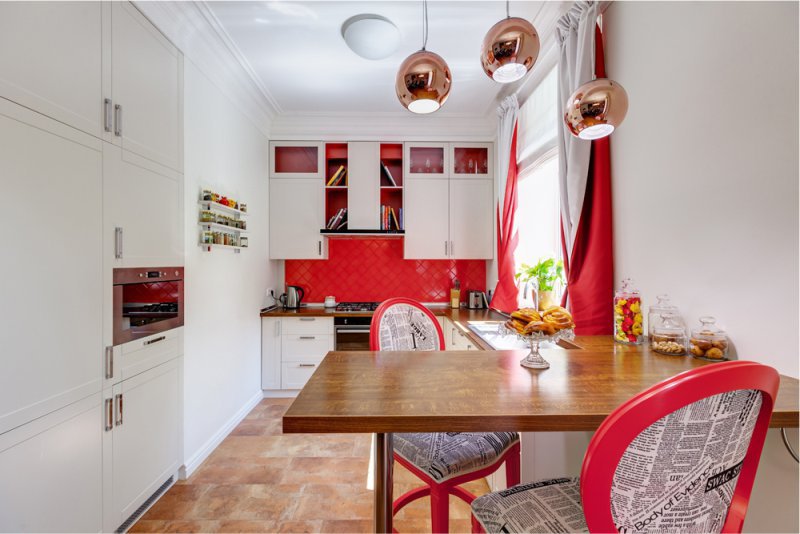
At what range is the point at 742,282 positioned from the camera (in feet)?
3.92

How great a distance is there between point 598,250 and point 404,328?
41.9 inches

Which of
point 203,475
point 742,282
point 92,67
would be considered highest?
point 92,67

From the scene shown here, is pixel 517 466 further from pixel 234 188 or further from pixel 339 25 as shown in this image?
pixel 234 188

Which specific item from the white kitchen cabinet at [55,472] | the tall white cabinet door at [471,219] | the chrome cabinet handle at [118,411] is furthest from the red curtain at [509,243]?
the white kitchen cabinet at [55,472]

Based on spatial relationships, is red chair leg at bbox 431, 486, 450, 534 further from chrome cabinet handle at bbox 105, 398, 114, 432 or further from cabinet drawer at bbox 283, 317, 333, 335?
cabinet drawer at bbox 283, 317, 333, 335

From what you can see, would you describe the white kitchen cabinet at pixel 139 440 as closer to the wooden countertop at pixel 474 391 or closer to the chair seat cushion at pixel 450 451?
the wooden countertop at pixel 474 391

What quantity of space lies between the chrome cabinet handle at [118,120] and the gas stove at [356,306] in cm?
243

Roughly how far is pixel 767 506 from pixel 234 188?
3.41 meters

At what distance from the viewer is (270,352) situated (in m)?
3.66

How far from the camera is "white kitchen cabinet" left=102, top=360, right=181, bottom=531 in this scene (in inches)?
68.2

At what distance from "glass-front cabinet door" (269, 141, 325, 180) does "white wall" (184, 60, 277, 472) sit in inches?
7.8

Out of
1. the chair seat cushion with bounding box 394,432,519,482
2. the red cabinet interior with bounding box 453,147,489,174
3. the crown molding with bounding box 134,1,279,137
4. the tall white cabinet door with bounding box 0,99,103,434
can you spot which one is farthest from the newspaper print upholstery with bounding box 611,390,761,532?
the red cabinet interior with bounding box 453,147,489,174

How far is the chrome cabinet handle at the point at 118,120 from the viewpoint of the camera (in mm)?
1753

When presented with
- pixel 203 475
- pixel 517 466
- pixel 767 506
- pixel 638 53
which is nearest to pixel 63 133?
pixel 203 475
